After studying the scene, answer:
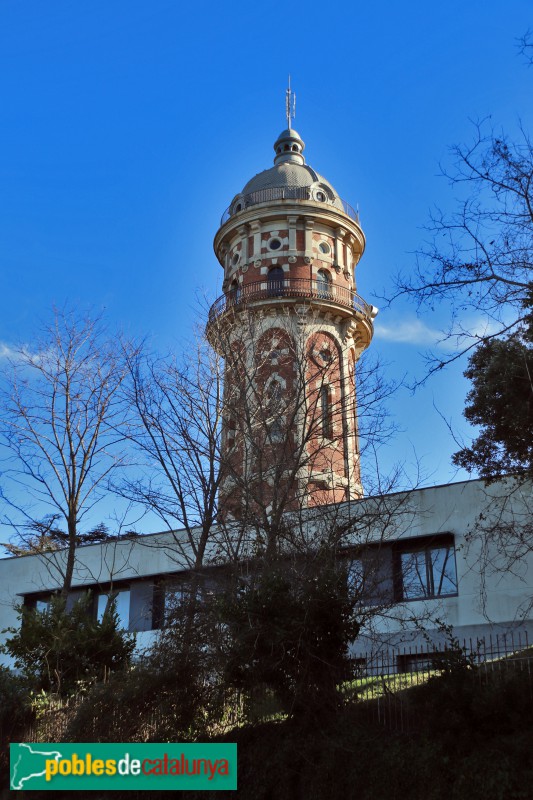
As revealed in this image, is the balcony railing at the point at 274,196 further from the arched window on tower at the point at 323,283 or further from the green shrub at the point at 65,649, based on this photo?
the green shrub at the point at 65,649

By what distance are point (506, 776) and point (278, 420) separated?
476 inches

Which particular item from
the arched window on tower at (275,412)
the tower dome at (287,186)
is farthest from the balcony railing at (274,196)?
the arched window on tower at (275,412)

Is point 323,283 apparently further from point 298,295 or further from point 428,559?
point 428,559

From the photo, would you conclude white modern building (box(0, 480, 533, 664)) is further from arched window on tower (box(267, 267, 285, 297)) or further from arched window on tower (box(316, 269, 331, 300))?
arched window on tower (box(316, 269, 331, 300))

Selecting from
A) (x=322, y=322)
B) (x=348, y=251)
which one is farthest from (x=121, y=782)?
(x=348, y=251)

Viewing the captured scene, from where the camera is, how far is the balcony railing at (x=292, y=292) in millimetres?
38438

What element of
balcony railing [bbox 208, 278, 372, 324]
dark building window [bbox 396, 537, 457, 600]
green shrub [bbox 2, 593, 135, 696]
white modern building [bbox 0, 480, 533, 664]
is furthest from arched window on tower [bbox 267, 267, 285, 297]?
green shrub [bbox 2, 593, 135, 696]

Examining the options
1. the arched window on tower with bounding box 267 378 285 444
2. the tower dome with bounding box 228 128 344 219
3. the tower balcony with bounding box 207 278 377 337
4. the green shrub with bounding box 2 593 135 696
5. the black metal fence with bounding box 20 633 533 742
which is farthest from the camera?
the tower dome with bounding box 228 128 344 219

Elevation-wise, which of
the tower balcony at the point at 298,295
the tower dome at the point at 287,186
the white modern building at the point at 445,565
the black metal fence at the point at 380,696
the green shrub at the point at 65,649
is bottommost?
the black metal fence at the point at 380,696

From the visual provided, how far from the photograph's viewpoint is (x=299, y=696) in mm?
15453

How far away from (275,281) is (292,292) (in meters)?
1.24

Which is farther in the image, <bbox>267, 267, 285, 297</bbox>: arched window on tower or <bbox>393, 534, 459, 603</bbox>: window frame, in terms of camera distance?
<bbox>267, 267, 285, 297</bbox>: arched window on tower

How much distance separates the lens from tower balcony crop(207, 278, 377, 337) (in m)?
38.3

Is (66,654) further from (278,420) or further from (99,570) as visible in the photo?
(99,570)
